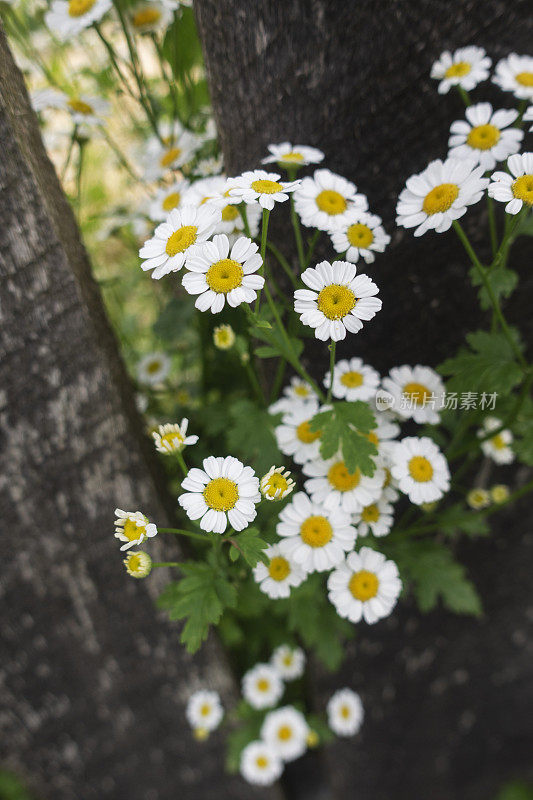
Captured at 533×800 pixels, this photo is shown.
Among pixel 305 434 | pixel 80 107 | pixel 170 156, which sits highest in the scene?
pixel 80 107

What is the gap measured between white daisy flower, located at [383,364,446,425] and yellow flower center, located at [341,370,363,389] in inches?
2.4

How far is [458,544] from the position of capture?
1407 mm

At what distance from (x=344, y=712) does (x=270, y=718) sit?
8.6 inches

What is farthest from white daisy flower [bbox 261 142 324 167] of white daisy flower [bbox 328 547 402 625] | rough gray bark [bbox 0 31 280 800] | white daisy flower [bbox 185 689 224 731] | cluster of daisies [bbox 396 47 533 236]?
white daisy flower [bbox 185 689 224 731]

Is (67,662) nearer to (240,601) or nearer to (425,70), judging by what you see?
(240,601)

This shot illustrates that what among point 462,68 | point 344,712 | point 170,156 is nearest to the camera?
point 462,68

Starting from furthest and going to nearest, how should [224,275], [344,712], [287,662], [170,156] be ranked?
[344,712] < [287,662] < [170,156] < [224,275]

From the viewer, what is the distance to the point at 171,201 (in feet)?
3.40

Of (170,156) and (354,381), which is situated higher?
(170,156)

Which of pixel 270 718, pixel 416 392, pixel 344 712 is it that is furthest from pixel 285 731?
pixel 416 392

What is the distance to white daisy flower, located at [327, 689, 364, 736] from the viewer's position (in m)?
1.55

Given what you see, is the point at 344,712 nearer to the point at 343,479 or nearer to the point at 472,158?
the point at 343,479

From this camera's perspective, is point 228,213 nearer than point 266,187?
No

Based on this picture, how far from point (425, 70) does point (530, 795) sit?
231 cm
